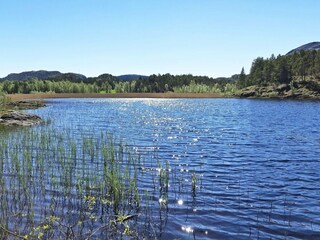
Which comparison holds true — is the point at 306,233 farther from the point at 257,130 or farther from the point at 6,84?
the point at 6,84

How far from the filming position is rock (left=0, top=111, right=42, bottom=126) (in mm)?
41138

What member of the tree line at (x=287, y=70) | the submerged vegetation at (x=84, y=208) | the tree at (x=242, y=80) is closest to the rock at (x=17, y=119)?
the submerged vegetation at (x=84, y=208)

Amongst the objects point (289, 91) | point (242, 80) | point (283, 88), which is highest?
point (242, 80)

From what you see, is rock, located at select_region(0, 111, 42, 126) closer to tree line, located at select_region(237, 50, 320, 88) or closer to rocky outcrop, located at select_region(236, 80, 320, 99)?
rocky outcrop, located at select_region(236, 80, 320, 99)

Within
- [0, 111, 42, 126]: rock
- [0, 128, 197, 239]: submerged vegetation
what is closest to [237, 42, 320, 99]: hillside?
[0, 111, 42, 126]: rock

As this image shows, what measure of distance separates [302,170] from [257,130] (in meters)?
21.6

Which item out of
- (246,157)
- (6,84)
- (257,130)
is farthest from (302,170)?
(6,84)

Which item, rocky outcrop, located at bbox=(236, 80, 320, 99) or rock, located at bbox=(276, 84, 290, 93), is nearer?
rocky outcrop, located at bbox=(236, 80, 320, 99)

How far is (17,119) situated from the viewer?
43.0 meters

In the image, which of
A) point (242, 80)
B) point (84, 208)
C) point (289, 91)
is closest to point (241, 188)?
point (84, 208)

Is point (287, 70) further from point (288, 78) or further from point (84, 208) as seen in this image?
point (84, 208)

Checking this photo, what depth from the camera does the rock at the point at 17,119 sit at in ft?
135

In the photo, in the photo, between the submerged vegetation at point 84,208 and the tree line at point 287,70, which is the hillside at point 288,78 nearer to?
the tree line at point 287,70

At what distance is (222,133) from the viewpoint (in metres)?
39.8
